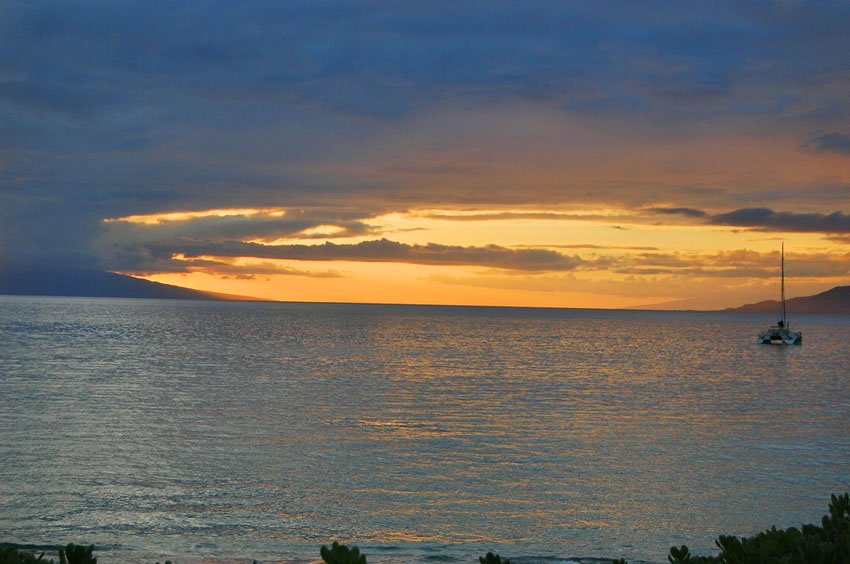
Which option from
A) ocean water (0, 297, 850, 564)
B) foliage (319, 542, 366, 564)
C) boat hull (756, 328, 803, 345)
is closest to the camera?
foliage (319, 542, 366, 564)

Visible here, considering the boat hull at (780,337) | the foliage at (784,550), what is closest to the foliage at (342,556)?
the foliage at (784,550)

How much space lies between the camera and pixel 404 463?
31.3 metres

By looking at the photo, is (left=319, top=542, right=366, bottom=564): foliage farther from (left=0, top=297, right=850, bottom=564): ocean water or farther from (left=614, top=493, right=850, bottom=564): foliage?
(left=0, top=297, right=850, bottom=564): ocean water

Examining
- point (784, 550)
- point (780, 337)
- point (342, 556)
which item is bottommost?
point (780, 337)

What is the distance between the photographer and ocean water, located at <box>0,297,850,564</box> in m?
22.3

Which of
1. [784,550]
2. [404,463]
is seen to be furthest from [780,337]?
[784,550]

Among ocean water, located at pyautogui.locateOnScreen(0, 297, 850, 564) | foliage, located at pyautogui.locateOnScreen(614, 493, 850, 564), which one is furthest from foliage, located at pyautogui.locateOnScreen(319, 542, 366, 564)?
ocean water, located at pyautogui.locateOnScreen(0, 297, 850, 564)

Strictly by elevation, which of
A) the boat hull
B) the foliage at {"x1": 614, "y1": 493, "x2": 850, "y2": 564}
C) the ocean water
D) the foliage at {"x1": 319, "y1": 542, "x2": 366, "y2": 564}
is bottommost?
the ocean water

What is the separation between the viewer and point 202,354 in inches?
3723

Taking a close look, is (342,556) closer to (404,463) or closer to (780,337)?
(404,463)

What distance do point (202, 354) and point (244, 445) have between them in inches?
2466

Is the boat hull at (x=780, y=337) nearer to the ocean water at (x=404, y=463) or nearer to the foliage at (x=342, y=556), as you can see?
the ocean water at (x=404, y=463)

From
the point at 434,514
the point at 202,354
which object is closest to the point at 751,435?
the point at 434,514

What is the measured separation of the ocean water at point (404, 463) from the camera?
22281 mm
